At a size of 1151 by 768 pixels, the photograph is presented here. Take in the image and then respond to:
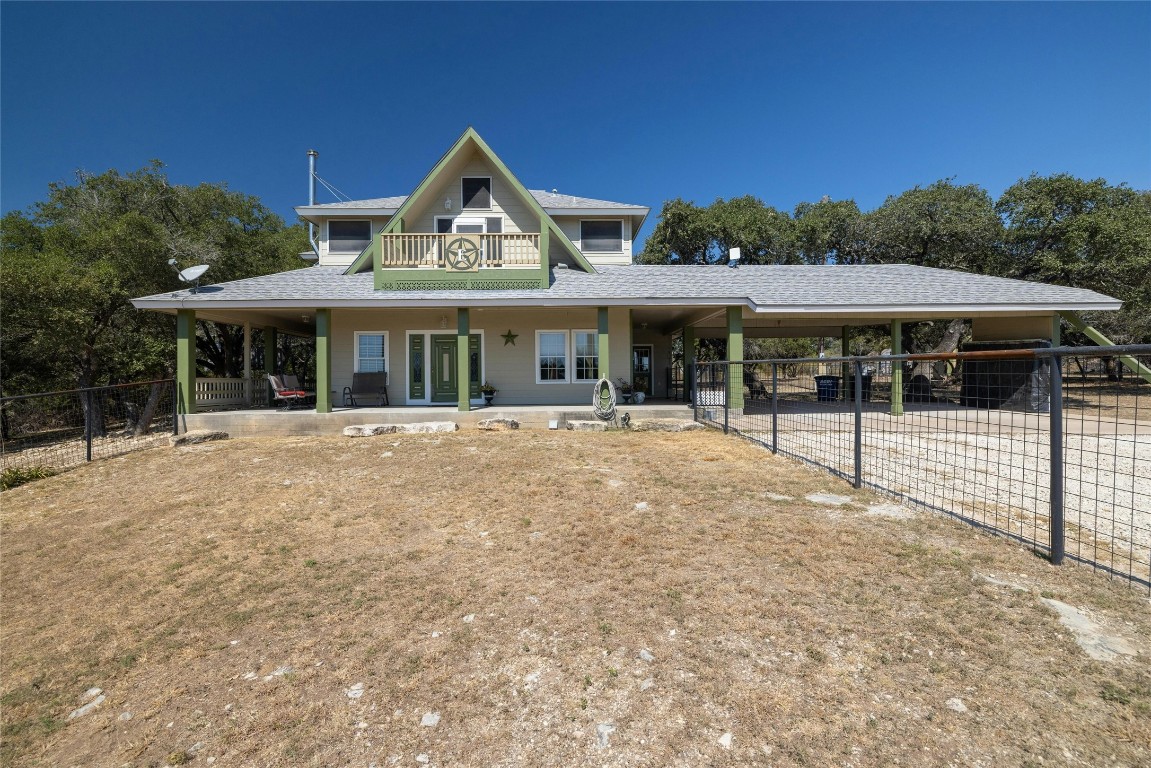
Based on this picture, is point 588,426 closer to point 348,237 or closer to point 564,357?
point 564,357

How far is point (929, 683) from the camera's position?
237cm

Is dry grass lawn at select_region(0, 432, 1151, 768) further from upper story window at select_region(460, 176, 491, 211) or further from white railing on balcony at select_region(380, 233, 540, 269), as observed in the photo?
upper story window at select_region(460, 176, 491, 211)

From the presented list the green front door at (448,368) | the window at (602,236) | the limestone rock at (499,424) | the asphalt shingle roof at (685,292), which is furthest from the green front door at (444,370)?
the window at (602,236)

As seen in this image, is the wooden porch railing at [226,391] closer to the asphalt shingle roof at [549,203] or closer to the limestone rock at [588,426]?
the asphalt shingle roof at [549,203]

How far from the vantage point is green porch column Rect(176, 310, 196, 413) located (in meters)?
11.0

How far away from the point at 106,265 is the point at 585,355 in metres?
13.2

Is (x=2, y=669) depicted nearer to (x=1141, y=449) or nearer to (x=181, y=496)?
(x=181, y=496)

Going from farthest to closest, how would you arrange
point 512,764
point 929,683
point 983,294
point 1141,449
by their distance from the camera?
1. point 983,294
2. point 1141,449
3. point 929,683
4. point 512,764

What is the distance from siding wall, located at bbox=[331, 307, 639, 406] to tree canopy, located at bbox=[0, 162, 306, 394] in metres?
5.76

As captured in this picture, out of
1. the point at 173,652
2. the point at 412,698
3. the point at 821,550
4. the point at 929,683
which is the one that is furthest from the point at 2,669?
the point at 821,550

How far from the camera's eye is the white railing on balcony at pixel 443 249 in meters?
12.2

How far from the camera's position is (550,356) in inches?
535

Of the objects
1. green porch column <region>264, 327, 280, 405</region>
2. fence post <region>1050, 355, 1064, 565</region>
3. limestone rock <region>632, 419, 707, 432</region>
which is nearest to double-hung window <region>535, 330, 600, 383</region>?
limestone rock <region>632, 419, 707, 432</region>

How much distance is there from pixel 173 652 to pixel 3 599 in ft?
7.31
